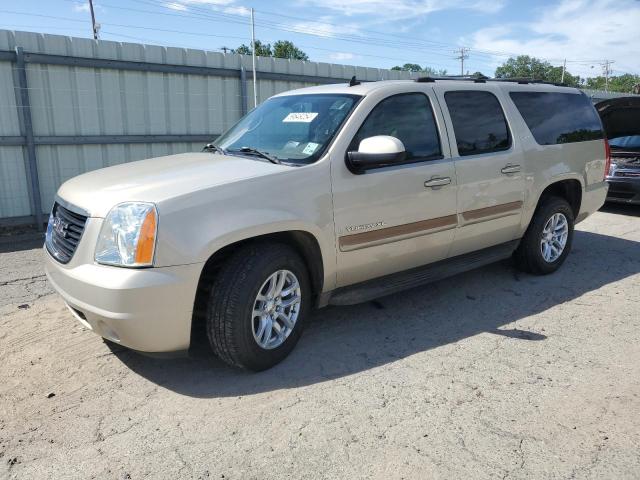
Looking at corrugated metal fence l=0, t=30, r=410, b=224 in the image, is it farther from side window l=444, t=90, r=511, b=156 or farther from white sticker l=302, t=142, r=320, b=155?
side window l=444, t=90, r=511, b=156

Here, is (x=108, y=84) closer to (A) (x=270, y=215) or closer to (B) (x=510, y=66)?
(A) (x=270, y=215)

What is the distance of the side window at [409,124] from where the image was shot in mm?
4086

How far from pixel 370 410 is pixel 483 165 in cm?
257

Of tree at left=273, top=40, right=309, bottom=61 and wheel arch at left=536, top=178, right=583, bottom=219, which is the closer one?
wheel arch at left=536, top=178, right=583, bottom=219

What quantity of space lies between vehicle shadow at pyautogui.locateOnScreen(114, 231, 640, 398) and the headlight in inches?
36.5

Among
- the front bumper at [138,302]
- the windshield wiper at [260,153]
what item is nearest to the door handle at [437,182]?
the windshield wiper at [260,153]

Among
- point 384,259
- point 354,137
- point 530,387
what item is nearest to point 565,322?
point 530,387

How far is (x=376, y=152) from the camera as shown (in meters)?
3.69

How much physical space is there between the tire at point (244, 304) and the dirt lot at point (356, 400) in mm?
177

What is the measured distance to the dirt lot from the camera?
2686mm

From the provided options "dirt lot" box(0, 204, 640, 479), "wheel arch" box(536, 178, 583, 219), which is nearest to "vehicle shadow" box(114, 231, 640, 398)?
"dirt lot" box(0, 204, 640, 479)

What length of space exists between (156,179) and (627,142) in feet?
29.3

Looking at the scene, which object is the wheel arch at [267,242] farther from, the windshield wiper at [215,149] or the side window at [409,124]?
the windshield wiper at [215,149]

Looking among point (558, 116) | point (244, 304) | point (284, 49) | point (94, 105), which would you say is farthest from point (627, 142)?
point (284, 49)
